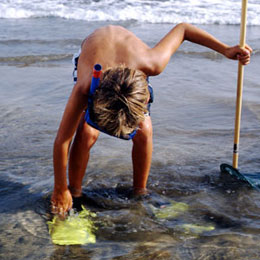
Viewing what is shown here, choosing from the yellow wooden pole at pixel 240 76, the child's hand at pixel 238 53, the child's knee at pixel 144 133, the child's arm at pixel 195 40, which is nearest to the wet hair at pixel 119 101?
the child's knee at pixel 144 133

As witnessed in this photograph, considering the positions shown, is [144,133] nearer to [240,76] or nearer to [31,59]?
[240,76]

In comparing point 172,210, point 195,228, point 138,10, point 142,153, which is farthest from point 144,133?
point 138,10

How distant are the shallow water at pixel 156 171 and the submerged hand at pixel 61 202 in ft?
0.33

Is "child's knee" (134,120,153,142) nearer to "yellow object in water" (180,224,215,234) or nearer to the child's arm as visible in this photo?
the child's arm

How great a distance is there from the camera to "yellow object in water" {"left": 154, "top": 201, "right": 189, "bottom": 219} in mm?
3113

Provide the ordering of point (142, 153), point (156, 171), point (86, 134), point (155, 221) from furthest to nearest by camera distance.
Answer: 1. point (156, 171)
2. point (142, 153)
3. point (86, 134)
4. point (155, 221)

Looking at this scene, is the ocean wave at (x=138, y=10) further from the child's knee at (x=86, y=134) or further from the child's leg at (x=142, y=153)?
the child's knee at (x=86, y=134)

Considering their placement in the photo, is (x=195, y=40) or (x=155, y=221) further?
(x=195, y=40)

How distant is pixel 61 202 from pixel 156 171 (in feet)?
3.39

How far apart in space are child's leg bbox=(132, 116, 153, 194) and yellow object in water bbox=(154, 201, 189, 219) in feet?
0.92

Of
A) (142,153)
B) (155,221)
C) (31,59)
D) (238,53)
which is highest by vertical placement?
(238,53)

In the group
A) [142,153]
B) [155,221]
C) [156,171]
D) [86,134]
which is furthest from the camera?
[156,171]

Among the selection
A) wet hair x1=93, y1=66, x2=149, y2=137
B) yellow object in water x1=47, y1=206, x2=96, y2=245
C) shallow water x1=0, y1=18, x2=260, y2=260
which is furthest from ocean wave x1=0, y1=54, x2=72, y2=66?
wet hair x1=93, y1=66, x2=149, y2=137

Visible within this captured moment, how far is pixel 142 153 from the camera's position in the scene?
10.7ft
